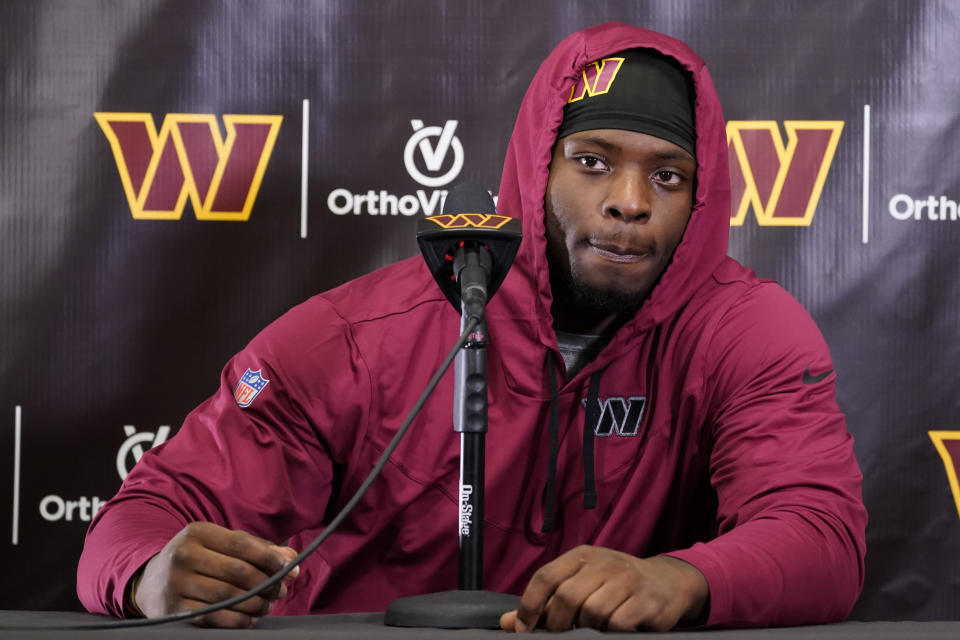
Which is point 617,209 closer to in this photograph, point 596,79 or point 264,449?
point 596,79

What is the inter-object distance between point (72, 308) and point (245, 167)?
387 mm

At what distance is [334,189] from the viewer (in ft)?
6.00

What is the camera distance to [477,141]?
6.00 ft

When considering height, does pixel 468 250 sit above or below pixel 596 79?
below

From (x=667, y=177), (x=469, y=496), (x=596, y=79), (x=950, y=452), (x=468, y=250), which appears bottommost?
(x=950, y=452)

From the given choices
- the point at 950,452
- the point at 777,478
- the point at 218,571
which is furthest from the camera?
the point at 950,452

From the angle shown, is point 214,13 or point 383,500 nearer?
point 383,500

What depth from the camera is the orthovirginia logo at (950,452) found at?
1.78 metres

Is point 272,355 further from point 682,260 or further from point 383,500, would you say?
point 682,260

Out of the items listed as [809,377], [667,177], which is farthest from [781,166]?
[809,377]

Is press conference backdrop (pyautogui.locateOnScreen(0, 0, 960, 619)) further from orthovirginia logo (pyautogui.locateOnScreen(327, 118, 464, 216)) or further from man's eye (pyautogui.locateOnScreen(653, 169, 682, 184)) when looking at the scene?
man's eye (pyautogui.locateOnScreen(653, 169, 682, 184))

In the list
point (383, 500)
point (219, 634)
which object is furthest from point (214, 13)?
point (219, 634)

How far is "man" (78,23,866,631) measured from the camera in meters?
1.24

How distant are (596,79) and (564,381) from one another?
15.3 inches
